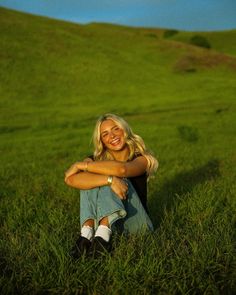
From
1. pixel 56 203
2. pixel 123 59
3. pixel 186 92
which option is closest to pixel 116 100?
pixel 186 92

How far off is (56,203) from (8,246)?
8.49ft

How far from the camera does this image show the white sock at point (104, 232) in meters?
5.20

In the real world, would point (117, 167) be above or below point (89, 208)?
above

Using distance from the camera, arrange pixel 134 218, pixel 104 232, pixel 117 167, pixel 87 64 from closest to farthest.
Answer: pixel 104 232
pixel 134 218
pixel 117 167
pixel 87 64

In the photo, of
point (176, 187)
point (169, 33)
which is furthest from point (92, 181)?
point (169, 33)

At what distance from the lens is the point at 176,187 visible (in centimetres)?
912

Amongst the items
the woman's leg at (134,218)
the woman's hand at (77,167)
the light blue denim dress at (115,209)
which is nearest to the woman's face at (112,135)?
the woman's hand at (77,167)

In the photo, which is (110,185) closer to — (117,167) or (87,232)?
Result: (117,167)

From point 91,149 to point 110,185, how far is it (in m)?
9.54

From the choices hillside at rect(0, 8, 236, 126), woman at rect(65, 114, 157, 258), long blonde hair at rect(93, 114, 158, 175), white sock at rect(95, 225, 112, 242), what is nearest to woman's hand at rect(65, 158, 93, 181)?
woman at rect(65, 114, 157, 258)

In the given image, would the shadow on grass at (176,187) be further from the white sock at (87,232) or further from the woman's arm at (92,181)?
the white sock at (87,232)

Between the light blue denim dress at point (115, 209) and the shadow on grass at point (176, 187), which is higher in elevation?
the light blue denim dress at point (115, 209)

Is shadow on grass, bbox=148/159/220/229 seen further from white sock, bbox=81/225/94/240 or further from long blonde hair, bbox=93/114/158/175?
white sock, bbox=81/225/94/240

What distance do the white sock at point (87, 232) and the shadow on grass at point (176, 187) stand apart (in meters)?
1.20
